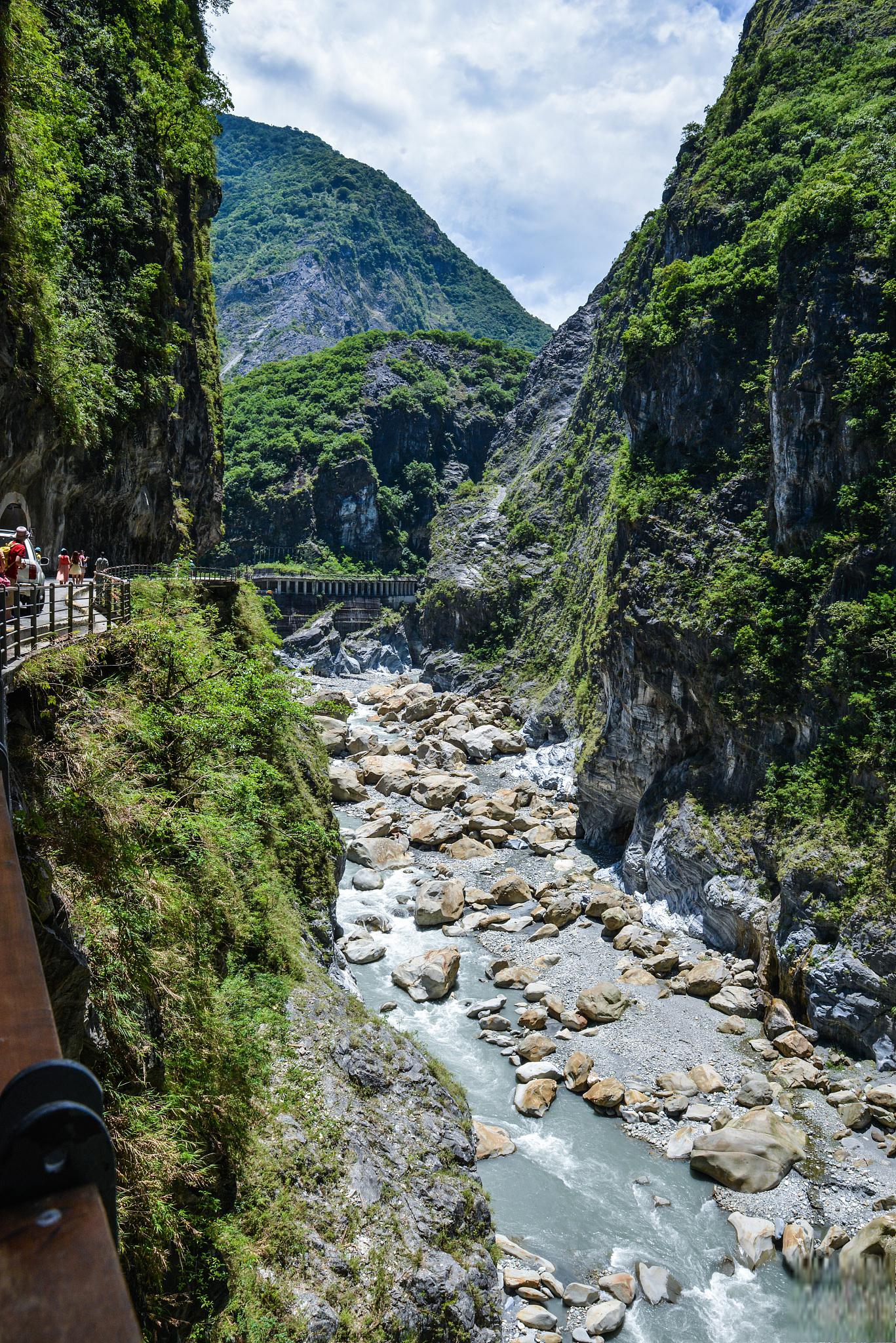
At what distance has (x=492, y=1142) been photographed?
601 inches

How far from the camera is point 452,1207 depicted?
9805 millimetres

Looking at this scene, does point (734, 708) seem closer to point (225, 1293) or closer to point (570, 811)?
point (570, 811)

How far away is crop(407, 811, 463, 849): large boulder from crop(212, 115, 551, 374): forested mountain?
12809 cm

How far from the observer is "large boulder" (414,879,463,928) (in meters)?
24.4

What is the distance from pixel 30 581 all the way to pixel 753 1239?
15.7 m

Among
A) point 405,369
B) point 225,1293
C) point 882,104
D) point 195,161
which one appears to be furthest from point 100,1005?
point 405,369

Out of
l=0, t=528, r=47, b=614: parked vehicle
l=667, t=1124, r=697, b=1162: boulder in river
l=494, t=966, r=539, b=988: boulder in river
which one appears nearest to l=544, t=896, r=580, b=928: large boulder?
l=494, t=966, r=539, b=988: boulder in river

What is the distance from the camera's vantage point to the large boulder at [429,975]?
20266 mm

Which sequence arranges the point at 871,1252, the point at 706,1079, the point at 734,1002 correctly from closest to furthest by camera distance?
the point at 871,1252
the point at 706,1079
the point at 734,1002

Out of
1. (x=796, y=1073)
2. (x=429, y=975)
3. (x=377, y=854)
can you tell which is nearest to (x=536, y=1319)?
(x=796, y=1073)

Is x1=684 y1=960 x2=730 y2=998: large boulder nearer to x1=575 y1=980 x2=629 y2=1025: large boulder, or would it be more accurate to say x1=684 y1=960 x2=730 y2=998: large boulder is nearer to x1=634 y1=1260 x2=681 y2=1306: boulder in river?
x1=575 y1=980 x2=629 y2=1025: large boulder

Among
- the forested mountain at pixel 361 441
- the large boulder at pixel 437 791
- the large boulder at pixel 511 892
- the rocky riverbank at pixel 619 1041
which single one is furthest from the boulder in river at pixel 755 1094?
the forested mountain at pixel 361 441

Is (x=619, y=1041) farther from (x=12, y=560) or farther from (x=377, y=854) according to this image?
(x=12, y=560)

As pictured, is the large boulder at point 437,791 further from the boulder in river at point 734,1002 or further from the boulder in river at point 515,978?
the boulder in river at point 734,1002
